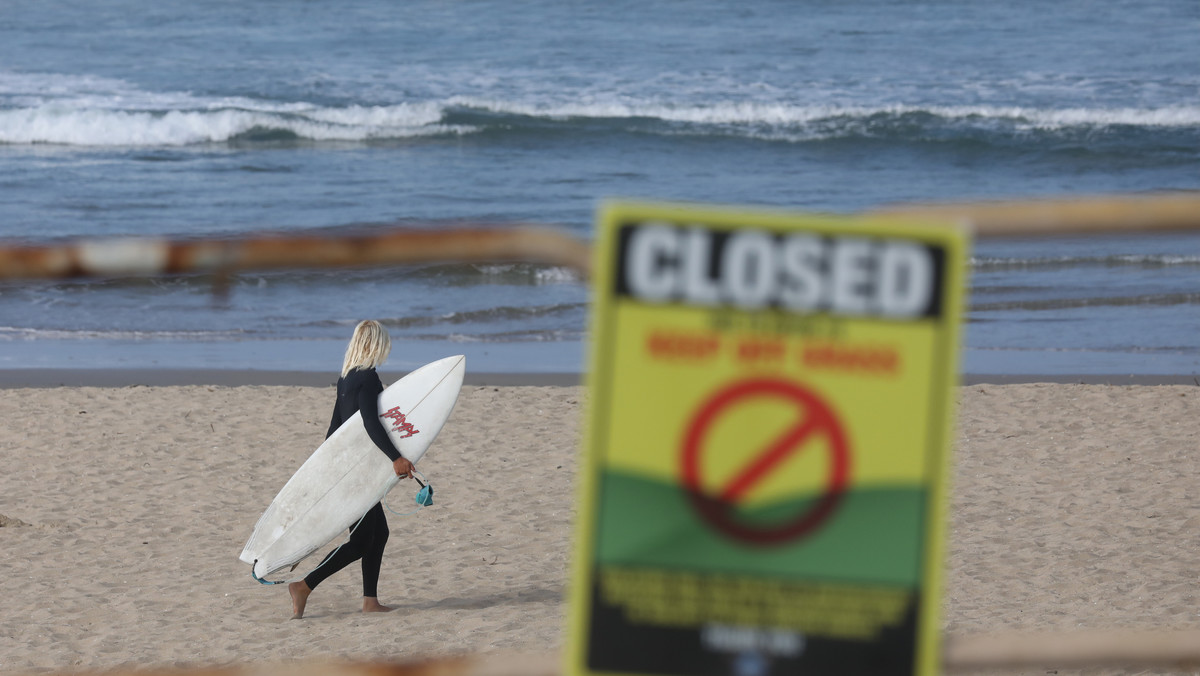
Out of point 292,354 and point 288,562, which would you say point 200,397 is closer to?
point 292,354

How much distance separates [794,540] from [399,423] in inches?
206

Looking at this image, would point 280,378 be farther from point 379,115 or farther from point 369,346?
point 379,115

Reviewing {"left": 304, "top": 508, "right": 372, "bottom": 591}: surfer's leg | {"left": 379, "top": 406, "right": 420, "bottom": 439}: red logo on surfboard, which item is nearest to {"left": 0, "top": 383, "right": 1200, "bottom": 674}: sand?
{"left": 304, "top": 508, "right": 372, "bottom": 591}: surfer's leg

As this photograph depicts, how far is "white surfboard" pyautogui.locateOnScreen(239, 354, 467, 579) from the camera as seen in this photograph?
6305 mm

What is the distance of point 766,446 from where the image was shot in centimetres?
125

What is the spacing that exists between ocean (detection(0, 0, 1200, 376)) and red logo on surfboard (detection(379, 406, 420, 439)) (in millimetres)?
2441

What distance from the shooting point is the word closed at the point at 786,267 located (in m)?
1.21

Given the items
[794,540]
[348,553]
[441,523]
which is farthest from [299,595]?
[794,540]

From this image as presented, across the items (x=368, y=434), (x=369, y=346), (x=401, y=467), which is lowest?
(x=401, y=467)

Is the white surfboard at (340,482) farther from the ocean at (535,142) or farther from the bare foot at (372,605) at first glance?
the ocean at (535,142)

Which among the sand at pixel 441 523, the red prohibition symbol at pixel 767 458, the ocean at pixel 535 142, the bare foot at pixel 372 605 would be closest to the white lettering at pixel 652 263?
the red prohibition symbol at pixel 767 458

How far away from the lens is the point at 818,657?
4.15 ft

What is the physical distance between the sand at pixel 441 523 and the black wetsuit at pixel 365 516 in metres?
0.23

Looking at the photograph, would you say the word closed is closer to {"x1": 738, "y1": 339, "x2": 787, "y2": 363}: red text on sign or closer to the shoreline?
{"x1": 738, "y1": 339, "x2": 787, "y2": 363}: red text on sign
